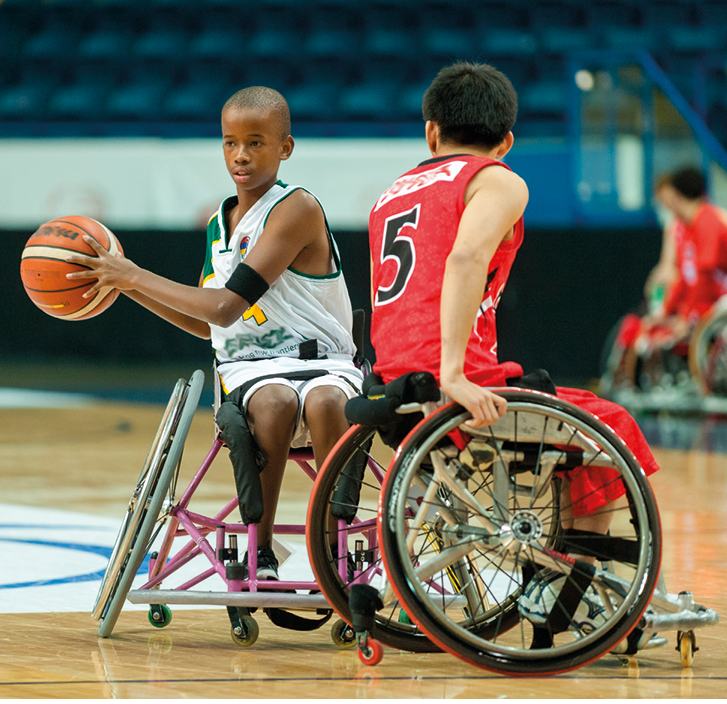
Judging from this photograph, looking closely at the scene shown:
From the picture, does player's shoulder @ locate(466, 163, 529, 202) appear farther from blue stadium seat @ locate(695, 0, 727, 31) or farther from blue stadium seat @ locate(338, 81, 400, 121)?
blue stadium seat @ locate(695, 0, 727, 31)

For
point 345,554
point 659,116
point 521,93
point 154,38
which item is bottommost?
point 345,554

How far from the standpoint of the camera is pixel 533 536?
226 cm

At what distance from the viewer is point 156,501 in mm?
2635

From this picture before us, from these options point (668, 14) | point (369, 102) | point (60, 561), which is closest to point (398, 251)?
point (60, 561)

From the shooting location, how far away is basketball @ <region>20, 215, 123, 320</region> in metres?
2.68

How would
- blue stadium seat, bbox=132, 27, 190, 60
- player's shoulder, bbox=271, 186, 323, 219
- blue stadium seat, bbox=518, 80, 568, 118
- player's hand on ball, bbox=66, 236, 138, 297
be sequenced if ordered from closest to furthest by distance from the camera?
1. player's hand on ball, bbox=66, 236, 138, 297
2. player's shoulder, bbox=271, 186, 323, 219
3. blue stadium seat, bbox=518, 80, 568, 118
4. blue stadium seat, bbox=132, 27, 190, 60

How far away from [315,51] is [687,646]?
39.2 ft

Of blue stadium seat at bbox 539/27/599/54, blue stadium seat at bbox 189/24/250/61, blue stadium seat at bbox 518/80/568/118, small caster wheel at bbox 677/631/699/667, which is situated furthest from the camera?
blue stadium seat at bbox 189/24/250/61

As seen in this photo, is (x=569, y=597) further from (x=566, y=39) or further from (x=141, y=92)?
(x=566, y=39)

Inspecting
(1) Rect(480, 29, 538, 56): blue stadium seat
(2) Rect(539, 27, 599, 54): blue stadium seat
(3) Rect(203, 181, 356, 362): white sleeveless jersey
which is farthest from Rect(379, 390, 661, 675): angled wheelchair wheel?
(2) Rect(539, 27, 599, 54): blue stadium seat

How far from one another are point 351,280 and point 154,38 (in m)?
4.38

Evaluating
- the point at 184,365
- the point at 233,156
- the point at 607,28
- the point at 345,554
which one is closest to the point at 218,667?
the point at 345,554

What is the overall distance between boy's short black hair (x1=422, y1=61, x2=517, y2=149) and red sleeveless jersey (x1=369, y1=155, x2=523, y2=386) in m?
0.08

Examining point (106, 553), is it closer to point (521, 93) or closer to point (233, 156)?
point (233, 156)
